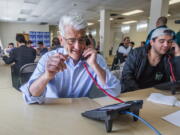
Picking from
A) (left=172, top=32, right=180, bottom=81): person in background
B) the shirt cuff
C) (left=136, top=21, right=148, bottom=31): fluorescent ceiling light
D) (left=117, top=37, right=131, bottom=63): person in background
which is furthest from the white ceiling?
the shirt cuff

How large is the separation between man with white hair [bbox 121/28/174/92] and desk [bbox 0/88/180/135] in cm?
65

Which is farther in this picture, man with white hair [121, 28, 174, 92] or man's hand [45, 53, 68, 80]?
man with white hair [121, 28, 174, 92]

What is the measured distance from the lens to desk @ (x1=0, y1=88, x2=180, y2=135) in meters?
0.67

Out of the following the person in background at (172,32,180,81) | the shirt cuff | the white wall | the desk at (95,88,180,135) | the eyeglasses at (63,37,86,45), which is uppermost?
the white wall

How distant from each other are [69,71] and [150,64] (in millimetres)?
931

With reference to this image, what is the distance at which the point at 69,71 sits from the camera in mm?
1149

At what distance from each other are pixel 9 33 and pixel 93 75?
478 inches

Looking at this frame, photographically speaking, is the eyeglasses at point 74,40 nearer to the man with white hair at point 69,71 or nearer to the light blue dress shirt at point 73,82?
the man with white hair at point 69,71

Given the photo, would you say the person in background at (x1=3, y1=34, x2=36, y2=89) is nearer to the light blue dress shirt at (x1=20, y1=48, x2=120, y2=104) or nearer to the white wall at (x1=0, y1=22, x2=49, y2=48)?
the light blue dress shirt at (x1=20, y1=48, x2=120, y2=104)

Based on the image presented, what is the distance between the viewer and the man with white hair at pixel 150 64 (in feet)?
5.04

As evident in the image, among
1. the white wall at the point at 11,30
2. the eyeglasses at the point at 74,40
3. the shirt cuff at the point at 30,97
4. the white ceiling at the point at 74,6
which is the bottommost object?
the shirt cuff at the point at 30,97

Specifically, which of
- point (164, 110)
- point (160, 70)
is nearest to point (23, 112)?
point (164, 110)

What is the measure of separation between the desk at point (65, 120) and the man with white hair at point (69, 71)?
0.10 metres

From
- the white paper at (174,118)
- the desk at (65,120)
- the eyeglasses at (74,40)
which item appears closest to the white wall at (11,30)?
the desk at (65,120)
